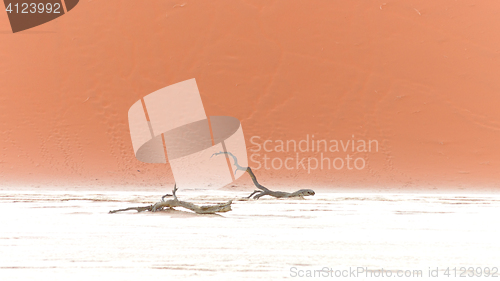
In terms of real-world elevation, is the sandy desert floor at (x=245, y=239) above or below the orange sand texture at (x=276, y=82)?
below

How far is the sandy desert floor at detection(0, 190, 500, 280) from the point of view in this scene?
14.7 inches

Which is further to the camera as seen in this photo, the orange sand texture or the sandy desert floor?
the orange sand texture

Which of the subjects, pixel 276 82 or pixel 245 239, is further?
pixel 276 82

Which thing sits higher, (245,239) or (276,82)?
(276,82)

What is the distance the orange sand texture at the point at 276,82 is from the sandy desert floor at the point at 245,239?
0.58 ft

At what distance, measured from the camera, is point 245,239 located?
0.46 meters

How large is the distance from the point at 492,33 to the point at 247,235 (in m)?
0.84

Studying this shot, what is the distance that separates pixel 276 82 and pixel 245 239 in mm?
509

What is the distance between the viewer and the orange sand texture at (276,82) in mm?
851

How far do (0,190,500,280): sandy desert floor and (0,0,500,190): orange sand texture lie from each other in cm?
18

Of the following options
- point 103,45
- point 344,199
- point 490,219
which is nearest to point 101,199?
point 103,45

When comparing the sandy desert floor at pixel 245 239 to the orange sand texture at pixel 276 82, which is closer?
the sandy desert floor at pixel 245 239

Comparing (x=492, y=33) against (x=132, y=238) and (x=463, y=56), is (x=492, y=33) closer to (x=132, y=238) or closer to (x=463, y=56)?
(x=463, y=56)

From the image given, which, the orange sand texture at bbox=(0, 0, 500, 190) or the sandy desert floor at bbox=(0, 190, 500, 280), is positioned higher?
the orange sand texture at bbox=(0, 0, 500, 190)
